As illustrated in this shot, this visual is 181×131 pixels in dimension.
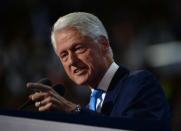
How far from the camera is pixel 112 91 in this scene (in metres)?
1.66

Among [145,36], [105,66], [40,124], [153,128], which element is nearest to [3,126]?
[40,124]

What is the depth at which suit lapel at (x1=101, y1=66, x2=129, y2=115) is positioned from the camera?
63.1 inches

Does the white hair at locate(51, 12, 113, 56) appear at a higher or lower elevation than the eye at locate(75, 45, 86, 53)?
higher

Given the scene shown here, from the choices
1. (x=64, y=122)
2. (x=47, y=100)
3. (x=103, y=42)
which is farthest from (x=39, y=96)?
(x=103, y=42)

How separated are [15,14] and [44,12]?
40 centimetres

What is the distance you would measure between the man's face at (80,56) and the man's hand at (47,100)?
0.62 feet

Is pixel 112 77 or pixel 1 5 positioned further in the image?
pixel 1 5

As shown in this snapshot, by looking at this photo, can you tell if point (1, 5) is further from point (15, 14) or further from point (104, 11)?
point (104, 11)

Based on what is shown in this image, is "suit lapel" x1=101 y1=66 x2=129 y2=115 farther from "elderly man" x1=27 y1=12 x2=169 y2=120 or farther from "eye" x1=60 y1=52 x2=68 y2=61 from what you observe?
"eye" x1=60 y1=52 x2=68 y2=61

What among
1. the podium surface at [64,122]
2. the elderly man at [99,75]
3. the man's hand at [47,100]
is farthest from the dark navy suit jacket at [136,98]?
the podium surface at [64,122]

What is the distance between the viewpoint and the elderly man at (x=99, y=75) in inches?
61.1

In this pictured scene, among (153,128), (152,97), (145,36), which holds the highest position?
(153,128)

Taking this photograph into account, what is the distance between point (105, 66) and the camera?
5.77 ft

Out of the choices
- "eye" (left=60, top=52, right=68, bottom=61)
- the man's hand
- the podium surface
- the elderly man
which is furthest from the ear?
the podium surface
